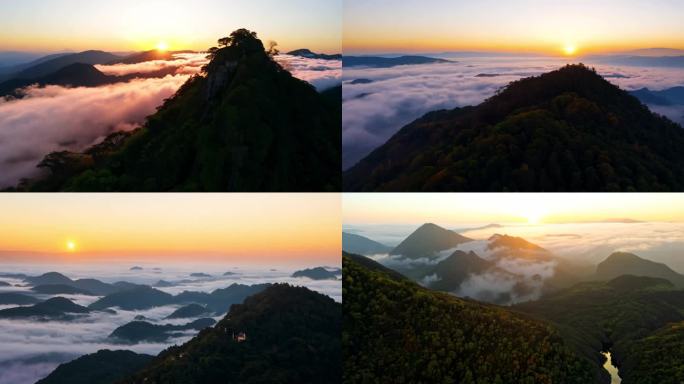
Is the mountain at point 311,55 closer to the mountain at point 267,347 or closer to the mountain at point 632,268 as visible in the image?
the mountain at point 267,347

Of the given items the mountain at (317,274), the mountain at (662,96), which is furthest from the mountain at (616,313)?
the mountain at (317,274)

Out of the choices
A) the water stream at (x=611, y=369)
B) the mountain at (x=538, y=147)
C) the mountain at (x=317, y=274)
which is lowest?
the water stream at (x=611, y=369)

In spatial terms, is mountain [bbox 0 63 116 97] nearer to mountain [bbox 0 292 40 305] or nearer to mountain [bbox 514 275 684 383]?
mountain [bbox 0 292 40 305]

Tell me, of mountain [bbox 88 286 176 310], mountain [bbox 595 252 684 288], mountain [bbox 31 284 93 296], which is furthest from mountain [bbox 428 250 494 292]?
mountain [bbox 31 284 93 296]

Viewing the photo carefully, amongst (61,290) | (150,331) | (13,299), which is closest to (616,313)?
(150,331)

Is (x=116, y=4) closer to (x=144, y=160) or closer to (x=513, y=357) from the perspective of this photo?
(x=144, y=160)

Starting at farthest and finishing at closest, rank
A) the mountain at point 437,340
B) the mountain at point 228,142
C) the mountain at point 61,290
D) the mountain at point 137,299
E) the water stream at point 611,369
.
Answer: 1. the mountain at point 137,299
2. the mountain at point 61,290
3. the water stream at point 611,369
4. the mountain at point 437,340
5. the mountain at point 228,142

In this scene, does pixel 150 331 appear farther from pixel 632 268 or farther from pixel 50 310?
pixel 632 268
